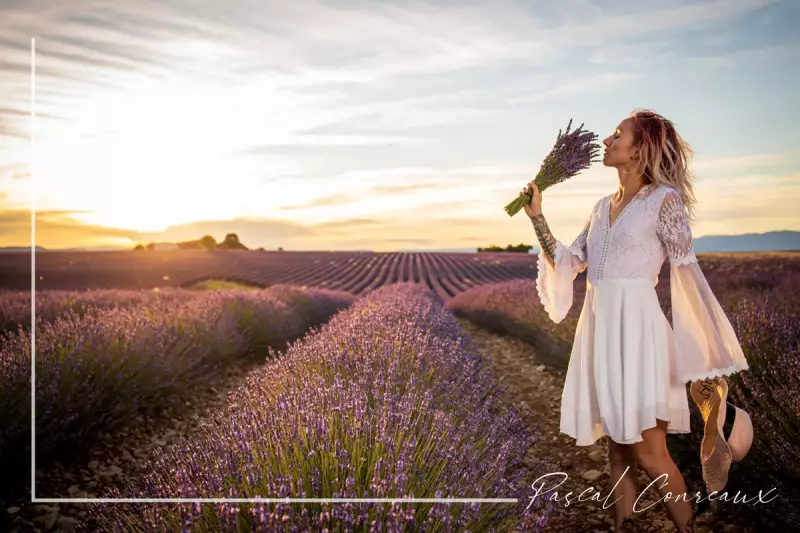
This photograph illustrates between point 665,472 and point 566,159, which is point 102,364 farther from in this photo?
point 665,472

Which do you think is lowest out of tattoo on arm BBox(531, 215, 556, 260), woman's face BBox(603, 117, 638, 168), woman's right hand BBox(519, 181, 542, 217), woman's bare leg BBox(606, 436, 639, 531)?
woman's bare leg BBox(606, 436, 639, 531)

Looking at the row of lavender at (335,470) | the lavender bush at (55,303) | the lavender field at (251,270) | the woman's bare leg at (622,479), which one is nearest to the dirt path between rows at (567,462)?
the woman's bare leg at (622,479)

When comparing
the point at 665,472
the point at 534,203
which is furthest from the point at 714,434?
the point at 534,203

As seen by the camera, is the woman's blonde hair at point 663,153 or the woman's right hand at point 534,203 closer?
the woman's blonde hair at point 663,153

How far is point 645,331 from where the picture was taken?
6.73 feet

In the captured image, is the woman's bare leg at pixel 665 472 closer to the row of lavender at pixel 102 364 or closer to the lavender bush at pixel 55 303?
the row of lavender at pixel 102 364

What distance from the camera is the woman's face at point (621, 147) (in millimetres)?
2123

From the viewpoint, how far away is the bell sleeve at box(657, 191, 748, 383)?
1976 mm

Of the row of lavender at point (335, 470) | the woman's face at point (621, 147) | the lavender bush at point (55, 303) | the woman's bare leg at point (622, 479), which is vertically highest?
the woman's face at point (621, 147)

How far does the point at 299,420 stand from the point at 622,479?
137 cm

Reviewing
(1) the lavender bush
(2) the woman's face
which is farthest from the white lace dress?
(1) the lavender bush

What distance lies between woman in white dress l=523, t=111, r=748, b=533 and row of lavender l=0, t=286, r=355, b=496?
2.89 metres

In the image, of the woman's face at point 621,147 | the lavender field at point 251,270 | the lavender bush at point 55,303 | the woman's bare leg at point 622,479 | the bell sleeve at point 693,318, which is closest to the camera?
the bell sleeve at point 693,318

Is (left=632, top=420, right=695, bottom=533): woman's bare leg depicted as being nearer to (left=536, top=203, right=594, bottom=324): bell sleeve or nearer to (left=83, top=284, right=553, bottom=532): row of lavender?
(left=83, top=284, right=553, bottom=532): row of lavender
